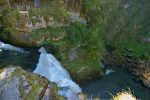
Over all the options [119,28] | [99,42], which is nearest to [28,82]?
[99,42]

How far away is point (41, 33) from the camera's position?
20.3 metres

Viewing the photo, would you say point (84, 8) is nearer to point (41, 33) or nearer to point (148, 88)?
point (41, 33)

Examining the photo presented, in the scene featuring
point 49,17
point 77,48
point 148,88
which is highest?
point 49,17

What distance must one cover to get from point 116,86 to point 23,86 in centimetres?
1113

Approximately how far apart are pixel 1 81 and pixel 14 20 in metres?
11.0

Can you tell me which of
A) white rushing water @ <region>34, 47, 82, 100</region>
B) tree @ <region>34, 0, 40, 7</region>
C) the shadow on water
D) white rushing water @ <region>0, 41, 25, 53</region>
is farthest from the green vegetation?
white rushing water @ <region>0, 41, 25, 53</region>

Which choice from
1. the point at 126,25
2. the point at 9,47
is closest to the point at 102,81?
the point at 126,25

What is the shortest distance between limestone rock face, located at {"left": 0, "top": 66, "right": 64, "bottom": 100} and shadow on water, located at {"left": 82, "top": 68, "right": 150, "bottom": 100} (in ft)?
28.8

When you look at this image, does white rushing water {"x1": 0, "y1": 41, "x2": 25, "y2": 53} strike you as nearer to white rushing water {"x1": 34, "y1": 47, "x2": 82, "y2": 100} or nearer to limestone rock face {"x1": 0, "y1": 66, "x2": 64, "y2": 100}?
white rushing water {"x1": 34, "y1": 47, "x2": 82, "y2": 100}

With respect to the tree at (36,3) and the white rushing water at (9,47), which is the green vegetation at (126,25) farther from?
the white rushing water at (9,47)

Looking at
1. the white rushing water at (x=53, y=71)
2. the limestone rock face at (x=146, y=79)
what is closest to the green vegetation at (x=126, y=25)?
the limestone rock face at (x=146, y=79)

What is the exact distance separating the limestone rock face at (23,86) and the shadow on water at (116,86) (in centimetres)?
878

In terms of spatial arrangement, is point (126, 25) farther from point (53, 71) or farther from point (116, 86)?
point (53, 71)

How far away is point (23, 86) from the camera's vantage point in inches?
379
